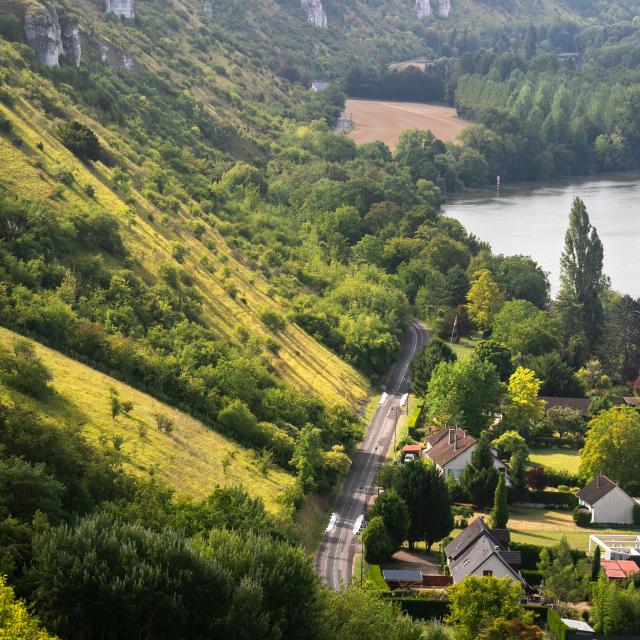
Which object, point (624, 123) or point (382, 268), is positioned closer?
point (382, 268)

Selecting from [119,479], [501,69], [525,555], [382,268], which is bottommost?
[525,555]

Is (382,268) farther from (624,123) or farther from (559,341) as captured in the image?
(624,123)

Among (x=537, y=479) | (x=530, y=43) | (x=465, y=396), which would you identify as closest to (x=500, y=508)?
(x=537, y=479)

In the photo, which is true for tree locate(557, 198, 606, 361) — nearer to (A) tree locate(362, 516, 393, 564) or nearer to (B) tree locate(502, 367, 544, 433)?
(B) tree locate(502, 367, 544, 433)

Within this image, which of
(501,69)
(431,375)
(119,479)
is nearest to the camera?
(119,479)

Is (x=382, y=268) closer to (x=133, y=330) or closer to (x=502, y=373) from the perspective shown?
(x=502, y=373)

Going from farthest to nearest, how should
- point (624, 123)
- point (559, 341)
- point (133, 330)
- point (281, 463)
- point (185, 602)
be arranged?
1. point (624, 123)
2. point (559, 341)
3. point (133, 330)
4. point (281, 463)
5. point (185, 602)

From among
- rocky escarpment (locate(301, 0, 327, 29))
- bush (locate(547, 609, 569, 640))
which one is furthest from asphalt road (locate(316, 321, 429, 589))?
rocky escarpment (locate(301, 0, 327, 29))

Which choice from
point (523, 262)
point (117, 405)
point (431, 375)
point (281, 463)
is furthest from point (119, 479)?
point (523, 262)

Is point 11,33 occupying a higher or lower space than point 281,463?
higher
